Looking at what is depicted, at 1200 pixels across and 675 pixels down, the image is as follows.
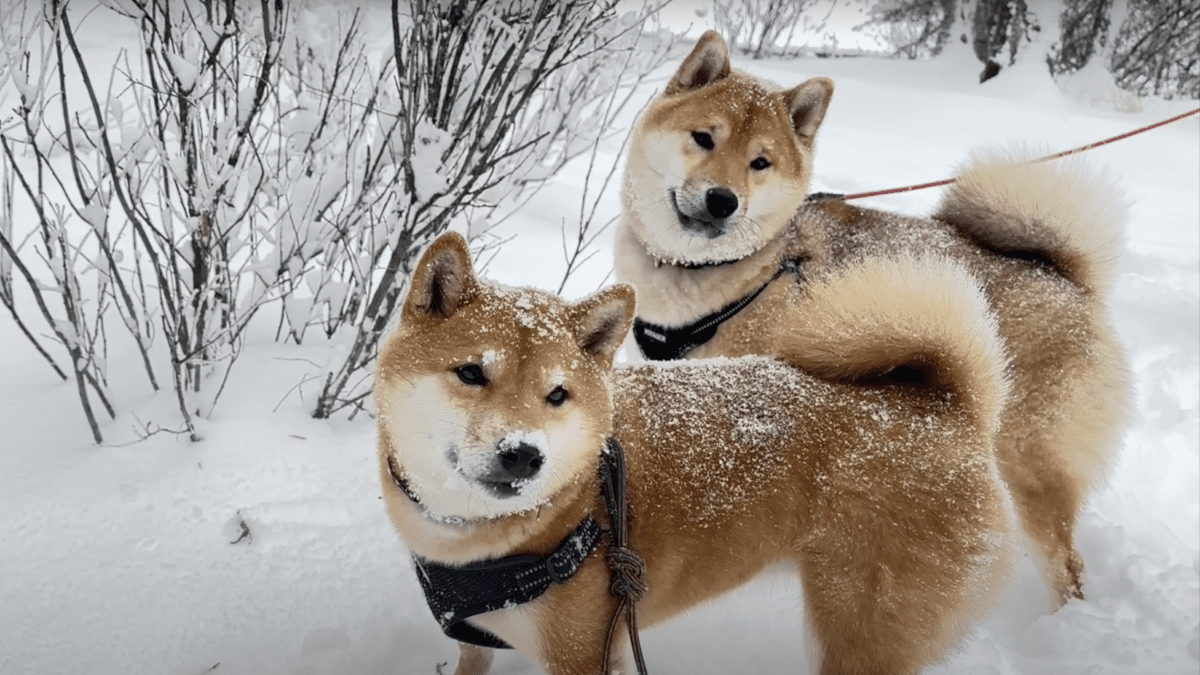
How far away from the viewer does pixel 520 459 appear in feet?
4.77

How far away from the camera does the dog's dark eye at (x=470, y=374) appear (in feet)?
5.09

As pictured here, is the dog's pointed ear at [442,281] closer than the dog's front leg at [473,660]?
Yes

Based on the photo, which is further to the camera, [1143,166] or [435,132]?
[1143,166]

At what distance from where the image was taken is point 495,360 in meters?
1.53

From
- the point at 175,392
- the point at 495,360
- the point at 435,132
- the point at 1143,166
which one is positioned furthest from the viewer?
the point at 1143,166

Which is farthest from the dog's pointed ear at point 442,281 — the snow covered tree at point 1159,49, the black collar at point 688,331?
the snow covered tree at point 1159,49

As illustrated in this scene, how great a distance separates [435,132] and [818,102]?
1.33m

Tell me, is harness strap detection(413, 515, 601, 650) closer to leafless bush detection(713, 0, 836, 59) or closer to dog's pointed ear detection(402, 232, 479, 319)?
dog's pointed ear detection(402, 232, 479, 319)

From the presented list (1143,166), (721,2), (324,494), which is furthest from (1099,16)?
(324,494)

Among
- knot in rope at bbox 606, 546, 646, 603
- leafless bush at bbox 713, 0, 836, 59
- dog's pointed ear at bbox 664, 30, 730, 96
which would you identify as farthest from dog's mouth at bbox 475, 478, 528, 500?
leafless bush at bbox 713, 0, 836, 59

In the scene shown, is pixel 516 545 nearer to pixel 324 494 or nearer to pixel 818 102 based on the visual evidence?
pixel 324 494

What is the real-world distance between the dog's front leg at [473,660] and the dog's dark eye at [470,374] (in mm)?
864

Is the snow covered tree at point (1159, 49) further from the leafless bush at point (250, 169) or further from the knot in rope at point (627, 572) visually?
the knot in rope at point (627, 572)

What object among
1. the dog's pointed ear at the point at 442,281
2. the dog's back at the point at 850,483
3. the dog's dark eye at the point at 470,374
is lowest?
the dog's back at the point at 850,483
